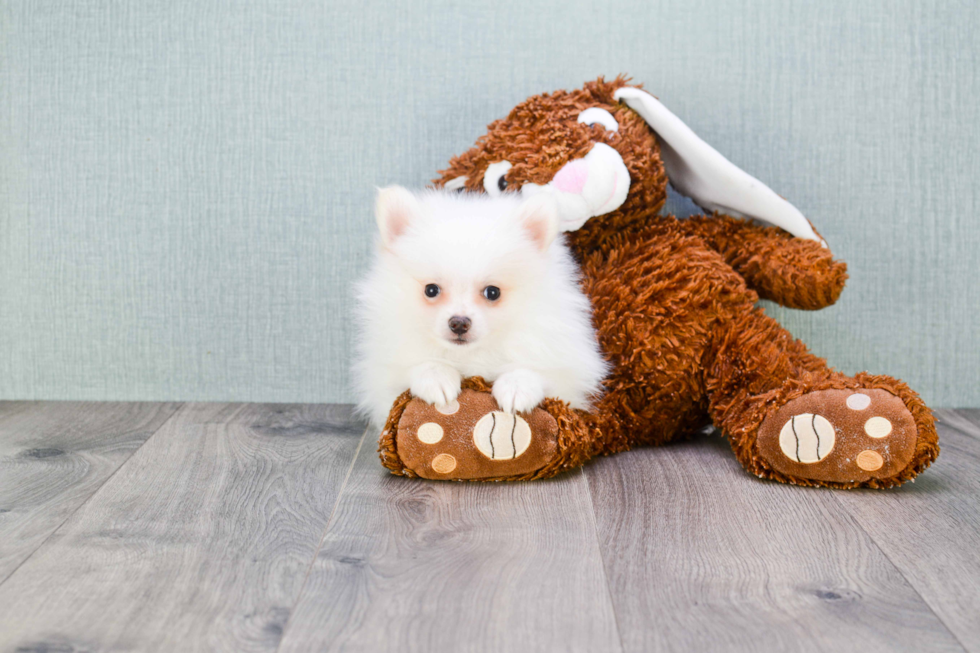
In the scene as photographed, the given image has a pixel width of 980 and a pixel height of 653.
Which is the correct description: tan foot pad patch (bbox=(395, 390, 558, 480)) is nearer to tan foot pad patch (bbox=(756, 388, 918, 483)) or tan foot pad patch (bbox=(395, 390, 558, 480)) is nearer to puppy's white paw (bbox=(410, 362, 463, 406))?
puppy's white paw (bbox=(410, 362, 463, 406))

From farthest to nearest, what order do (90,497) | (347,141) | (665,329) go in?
1. (347,141)
2. (665,329)
3. (90,497)

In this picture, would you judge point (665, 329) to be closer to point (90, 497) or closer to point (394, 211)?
point (394, 211)

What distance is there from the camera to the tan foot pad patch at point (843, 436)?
1028 millimetres

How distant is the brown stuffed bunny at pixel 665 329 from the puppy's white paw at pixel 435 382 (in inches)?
0.6

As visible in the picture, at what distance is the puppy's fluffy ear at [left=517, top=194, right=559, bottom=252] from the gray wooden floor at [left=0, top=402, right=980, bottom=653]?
348 mm

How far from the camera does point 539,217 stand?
1.10 m

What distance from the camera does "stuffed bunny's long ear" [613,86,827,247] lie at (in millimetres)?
1280

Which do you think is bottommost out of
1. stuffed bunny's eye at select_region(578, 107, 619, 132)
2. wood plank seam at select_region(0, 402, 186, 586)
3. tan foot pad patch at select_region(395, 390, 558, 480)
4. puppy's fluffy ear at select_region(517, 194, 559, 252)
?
wood plank seam at select_region(0, 402, 186, 586)

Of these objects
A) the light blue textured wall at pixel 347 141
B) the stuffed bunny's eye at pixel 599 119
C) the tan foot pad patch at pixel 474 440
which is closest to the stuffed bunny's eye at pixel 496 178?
the stuffed bunny's eye at pixel 599 119

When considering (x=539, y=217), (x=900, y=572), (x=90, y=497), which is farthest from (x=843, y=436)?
(x=90, y=497)

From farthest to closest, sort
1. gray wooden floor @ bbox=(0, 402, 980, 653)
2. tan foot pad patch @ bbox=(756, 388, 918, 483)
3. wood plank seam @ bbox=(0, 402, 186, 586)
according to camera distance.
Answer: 1. tan foot pad patch @ bbox=(756, 388, 918, 483)
2. wood plank seam @ bbox=(0, 402, 186, 586)
3. gray wooden floor @ bbox=(0, 402, 980, 653)

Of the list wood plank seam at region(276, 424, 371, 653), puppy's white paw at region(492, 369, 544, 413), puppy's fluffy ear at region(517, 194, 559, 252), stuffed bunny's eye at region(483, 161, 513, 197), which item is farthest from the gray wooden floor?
stuffed bunny's eye at region(483, 161, 513, 197)

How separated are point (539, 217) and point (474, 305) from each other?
16 centimetres

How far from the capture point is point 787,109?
1.48 metres
